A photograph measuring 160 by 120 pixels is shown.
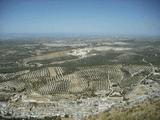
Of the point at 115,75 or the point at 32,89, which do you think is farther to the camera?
the point at 115,75

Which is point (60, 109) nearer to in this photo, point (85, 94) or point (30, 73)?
point (85, 94)

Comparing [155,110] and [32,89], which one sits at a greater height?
[155,110]

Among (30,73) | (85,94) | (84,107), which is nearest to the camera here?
(84,107)

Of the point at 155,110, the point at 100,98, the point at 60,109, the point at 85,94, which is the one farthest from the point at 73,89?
the point at 155,110

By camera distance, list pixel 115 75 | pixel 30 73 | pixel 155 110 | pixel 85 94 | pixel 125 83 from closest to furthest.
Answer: pixel 155 110, pixel 85 94, pixel 125 83, pixel 115 75, pixel 30 73

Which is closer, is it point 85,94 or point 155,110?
point 155,110

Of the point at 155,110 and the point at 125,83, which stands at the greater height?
the point at 155,110

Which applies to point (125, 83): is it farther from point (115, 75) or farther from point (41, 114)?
point (41, 114)

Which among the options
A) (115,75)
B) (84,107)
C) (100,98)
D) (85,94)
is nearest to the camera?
(84,107)

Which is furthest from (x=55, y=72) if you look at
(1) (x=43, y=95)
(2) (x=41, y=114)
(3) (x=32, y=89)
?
(2) (x=41, y=114)
